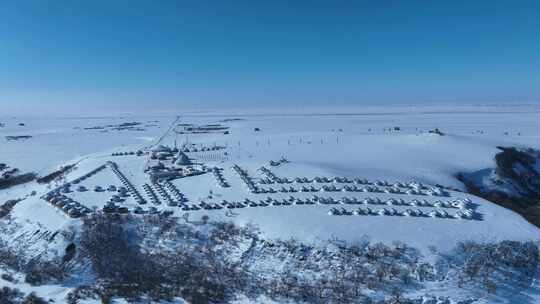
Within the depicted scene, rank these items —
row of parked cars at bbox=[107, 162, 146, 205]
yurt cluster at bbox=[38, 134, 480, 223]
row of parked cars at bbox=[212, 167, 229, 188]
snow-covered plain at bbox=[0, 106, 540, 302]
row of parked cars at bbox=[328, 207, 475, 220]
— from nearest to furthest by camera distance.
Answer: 1. snow-covered plain at bbox=[0, 106, 540, 302]
2. row of parked cars at bbox=[328, 207, 475, 220]
3. yurt cluster at bbox=[38, 134, 480, 223]
4. row of parked cars at bbox=[107, 162, 146, 205]
5. row of parked cars at bbox=[212, 167, 229, 188]

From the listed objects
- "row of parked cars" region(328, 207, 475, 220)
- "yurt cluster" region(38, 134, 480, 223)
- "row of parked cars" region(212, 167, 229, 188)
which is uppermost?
"row of parked cars" region(212, 167, 229, 188)

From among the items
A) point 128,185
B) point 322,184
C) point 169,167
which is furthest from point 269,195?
point 169,167

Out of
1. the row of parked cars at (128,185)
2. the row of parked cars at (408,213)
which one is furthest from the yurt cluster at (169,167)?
the row of parked cars at (408,213)

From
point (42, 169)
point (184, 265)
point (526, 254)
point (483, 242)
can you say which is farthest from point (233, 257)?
point (42, 169)

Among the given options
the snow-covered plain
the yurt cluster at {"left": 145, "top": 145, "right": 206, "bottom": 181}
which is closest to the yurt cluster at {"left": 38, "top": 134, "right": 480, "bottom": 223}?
the yurt cluster at {"left": 145, "top": 145, "right": 206, "bottom": 181}

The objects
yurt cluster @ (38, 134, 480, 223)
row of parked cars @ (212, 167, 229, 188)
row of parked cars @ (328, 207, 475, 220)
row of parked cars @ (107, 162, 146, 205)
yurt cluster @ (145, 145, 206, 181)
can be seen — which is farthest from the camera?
yurt cluster @ (145, 145, 206, 181)

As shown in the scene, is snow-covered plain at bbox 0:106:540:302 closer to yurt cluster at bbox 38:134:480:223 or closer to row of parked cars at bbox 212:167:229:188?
yurt cluster at bbox 38:134:480:223

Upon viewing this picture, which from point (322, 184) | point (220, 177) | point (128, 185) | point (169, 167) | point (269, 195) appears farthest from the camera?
point (169, 167)

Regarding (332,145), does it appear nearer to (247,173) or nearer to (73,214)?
(247,173)

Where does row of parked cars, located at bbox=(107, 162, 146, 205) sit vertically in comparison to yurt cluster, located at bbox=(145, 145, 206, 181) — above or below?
below

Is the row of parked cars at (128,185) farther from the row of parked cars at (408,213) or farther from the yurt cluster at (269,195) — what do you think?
the row of parked cars at (408,213)

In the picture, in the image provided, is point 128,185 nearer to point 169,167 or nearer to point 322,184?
point 169,167
